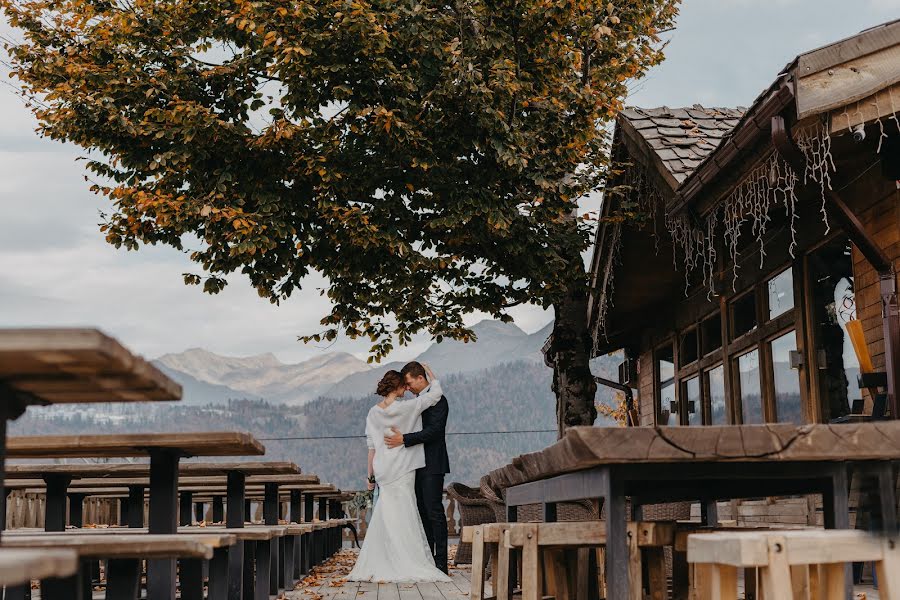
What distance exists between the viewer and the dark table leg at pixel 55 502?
651 cm

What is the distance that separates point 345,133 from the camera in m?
12.9

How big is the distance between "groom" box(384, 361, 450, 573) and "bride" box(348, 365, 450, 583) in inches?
2.5

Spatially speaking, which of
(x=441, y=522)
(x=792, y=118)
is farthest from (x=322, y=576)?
(x=792, y=118)

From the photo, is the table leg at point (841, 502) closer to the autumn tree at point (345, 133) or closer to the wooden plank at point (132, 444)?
the wooden plank at point (132, 444)

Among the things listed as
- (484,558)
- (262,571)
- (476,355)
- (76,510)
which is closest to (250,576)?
(262,571)

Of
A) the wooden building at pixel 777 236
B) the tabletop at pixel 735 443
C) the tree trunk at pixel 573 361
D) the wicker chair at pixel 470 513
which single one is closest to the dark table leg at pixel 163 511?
the tabletop at pixel 735 443

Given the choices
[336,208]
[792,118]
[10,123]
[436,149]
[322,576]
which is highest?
[10,123]

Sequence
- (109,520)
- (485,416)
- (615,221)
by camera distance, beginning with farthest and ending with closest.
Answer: (485,416) → (109,520) → (615,221)

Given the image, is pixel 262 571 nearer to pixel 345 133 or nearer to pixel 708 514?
pixel 708 514

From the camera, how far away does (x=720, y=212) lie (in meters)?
9.21

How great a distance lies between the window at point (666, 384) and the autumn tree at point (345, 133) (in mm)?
1582

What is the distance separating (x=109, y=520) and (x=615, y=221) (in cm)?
690

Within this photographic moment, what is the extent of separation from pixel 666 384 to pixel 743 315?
434 centimetres

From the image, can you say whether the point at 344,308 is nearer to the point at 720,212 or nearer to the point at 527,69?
the point at 527,69
